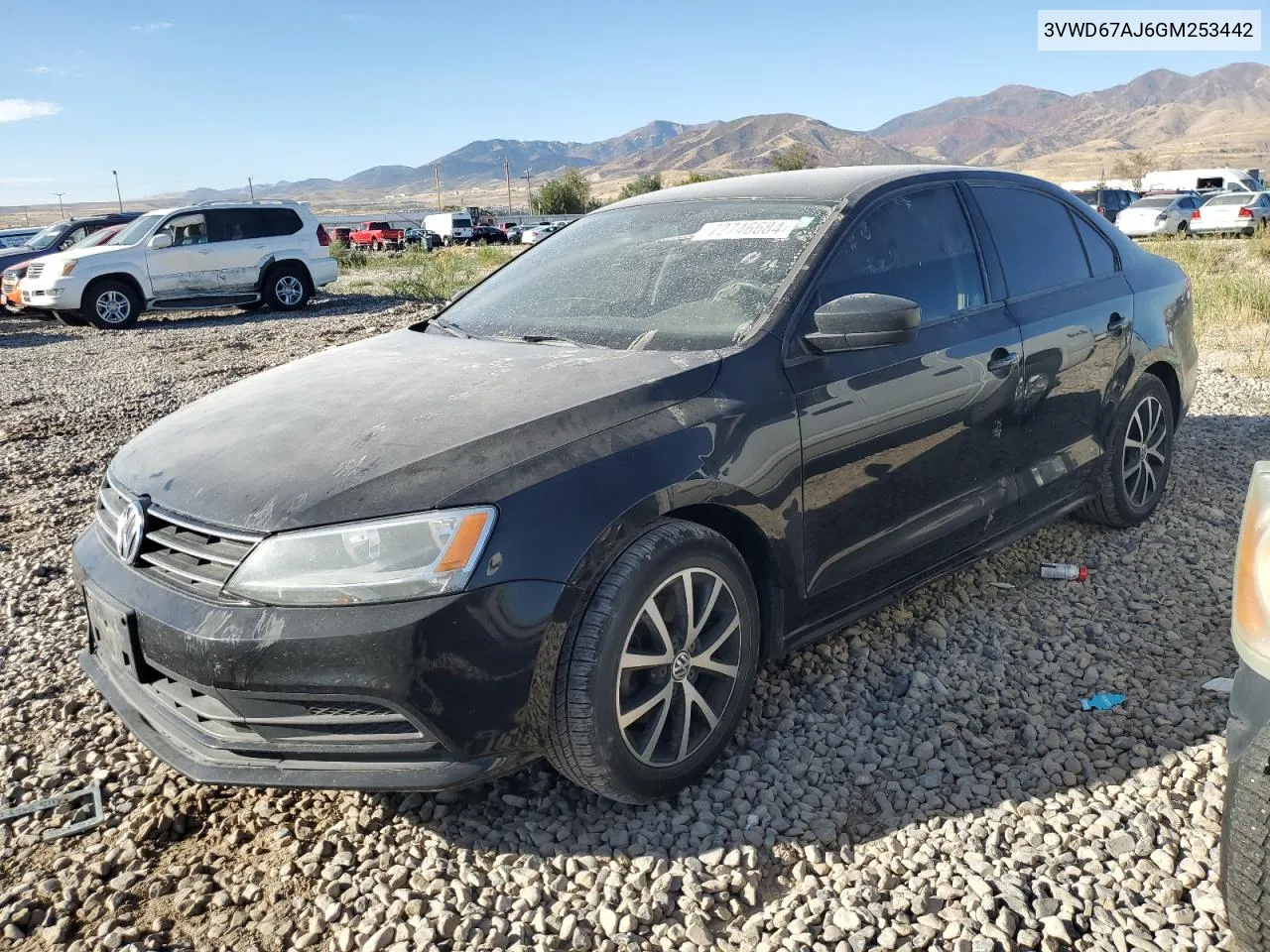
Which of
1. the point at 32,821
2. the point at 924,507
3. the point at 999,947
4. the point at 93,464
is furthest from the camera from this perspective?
the point at 93,464

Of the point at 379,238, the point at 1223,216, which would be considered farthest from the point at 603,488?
the point at 379,238

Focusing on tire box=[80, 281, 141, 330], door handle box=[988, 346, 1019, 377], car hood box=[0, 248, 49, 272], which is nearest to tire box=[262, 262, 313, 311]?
tire box=[80, 281, 141, 330]

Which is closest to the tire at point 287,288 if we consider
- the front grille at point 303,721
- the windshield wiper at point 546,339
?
the windshield wiper at point 546,339

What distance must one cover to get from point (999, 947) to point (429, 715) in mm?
1352

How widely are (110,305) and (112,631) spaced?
13870mm

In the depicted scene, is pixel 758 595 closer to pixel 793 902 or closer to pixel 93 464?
pixel 793 902

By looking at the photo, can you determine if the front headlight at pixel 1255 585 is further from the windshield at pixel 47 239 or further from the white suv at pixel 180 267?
the windshield at pixel 47 239

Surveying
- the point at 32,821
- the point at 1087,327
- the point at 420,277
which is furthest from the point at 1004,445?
the point at 420,277

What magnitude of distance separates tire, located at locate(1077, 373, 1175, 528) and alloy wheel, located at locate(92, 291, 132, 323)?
14.2 metres

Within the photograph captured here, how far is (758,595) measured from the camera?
115 inches

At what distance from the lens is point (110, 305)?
1460 cm

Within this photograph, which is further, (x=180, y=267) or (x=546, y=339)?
(x=180, y=267)

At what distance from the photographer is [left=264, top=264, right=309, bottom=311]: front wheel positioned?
15.7 metres

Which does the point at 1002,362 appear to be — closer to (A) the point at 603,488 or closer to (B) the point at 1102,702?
(B) the point at 1102,702
